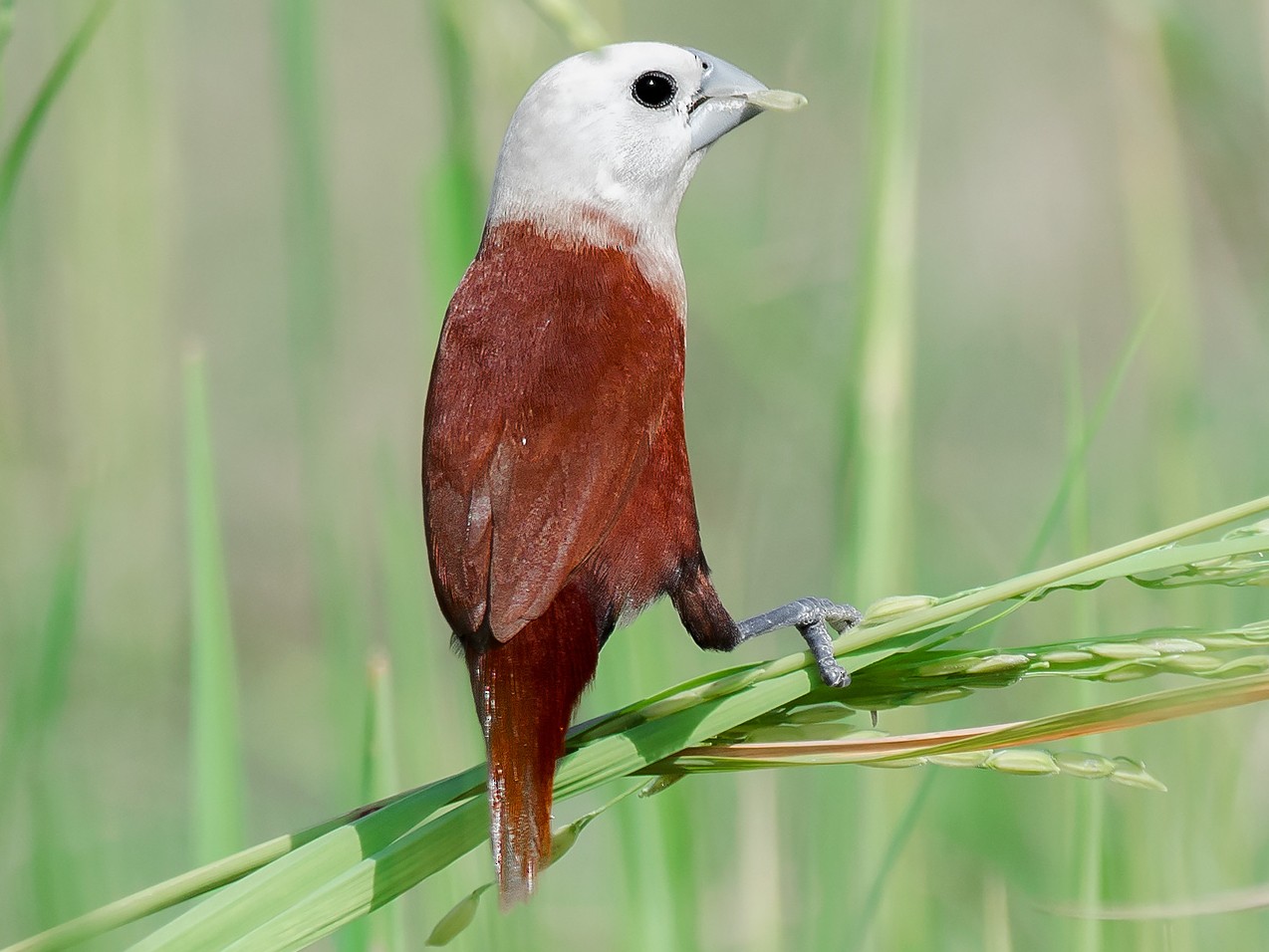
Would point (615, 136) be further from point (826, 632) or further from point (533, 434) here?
point (826, 632)

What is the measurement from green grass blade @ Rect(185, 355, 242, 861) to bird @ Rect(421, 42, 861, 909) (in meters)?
0.19

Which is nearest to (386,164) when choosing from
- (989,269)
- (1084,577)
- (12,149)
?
(989,269)

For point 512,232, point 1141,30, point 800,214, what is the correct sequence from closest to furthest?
point 512,232, point 1141,30, point 800,214

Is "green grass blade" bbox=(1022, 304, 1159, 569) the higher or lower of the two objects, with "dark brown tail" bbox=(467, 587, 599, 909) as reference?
higher

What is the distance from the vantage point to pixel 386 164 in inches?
147

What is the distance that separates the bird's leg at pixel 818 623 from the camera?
102cm

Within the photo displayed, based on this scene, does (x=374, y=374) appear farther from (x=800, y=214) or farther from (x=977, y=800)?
(x=977, y=800)

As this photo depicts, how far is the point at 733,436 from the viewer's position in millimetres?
2902

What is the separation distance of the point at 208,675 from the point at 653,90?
34.1 inches

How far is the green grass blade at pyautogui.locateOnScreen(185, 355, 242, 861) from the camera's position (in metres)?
1.09

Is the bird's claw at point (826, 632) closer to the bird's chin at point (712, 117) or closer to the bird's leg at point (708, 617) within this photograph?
the bird's leg at point (708, 617)

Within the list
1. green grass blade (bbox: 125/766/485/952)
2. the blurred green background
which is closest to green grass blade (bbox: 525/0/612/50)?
the blurred green background

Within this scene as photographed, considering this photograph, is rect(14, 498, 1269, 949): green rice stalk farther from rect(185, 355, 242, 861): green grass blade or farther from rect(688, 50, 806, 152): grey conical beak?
rect(688, 50, 806, 152): grey conical beak

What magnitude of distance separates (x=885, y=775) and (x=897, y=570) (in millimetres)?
201
